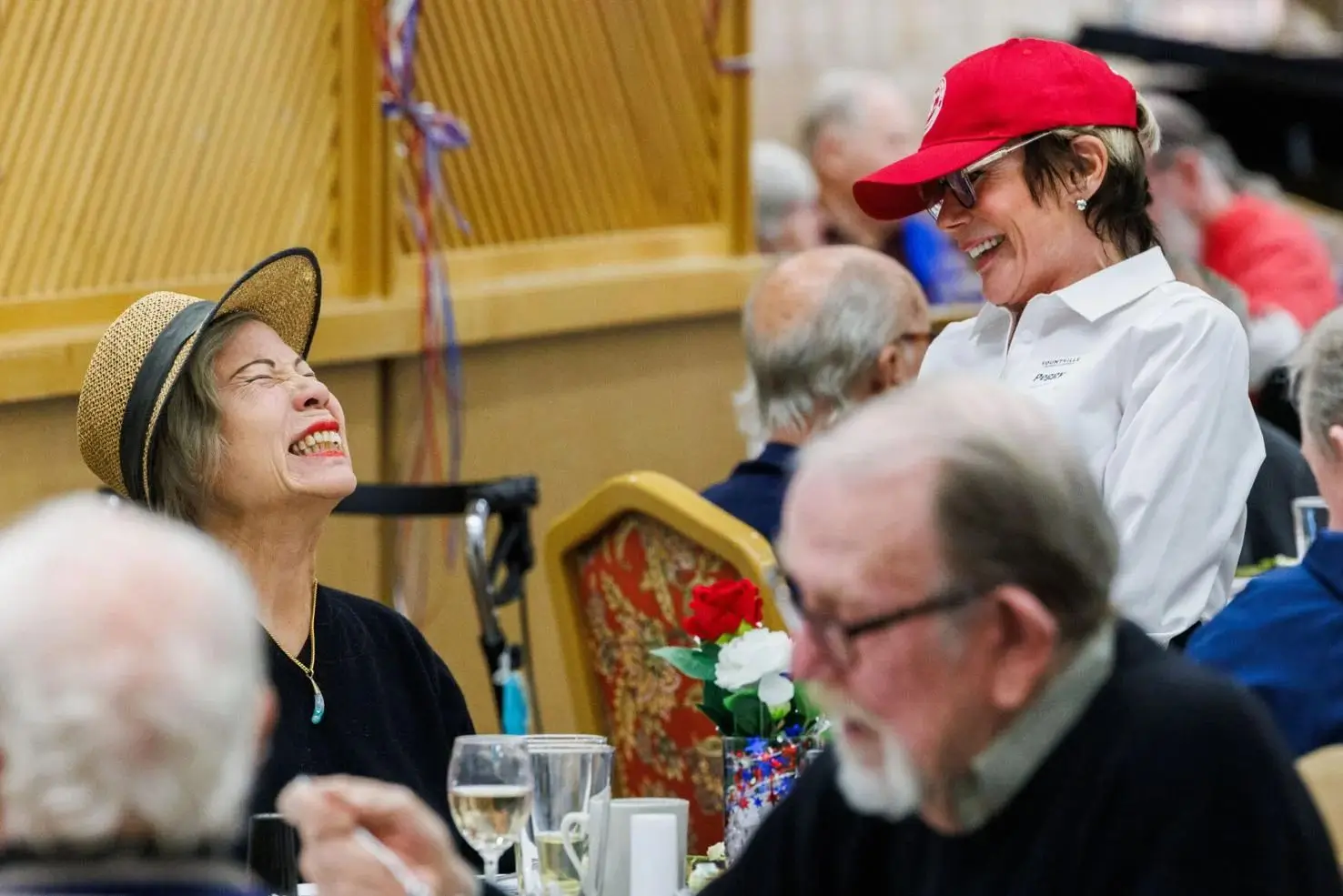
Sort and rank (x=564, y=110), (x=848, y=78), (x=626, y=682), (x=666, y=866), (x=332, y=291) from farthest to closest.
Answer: (x=848, y=78) < (x=564, y=110) < (x=332, y=291) < (x=626, y=682) < (x=666, y=866)

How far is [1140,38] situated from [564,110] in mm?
3710

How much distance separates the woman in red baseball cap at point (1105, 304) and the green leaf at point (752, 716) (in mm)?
714

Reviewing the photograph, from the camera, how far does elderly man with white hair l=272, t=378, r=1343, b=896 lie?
5.63ft

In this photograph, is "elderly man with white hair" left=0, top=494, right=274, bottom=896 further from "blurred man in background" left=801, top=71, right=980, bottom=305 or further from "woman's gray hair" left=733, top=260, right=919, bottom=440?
"blurred man in background" left=801, top=71, right=980, bottom=305

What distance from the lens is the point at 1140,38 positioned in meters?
8.55

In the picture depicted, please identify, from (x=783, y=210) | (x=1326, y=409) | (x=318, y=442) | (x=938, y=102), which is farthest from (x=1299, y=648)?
(x=783, y=210)

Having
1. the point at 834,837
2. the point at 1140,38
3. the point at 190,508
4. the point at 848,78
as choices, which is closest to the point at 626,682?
the point at 190,508

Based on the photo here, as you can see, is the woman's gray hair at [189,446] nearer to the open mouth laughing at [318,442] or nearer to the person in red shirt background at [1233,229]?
the open mouth laughing at [318,442]

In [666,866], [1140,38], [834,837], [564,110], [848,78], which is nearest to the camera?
[834,837]

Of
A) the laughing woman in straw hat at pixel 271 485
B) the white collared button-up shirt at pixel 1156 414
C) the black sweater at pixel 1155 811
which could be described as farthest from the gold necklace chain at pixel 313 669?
the black sweater at pixel 1155 811

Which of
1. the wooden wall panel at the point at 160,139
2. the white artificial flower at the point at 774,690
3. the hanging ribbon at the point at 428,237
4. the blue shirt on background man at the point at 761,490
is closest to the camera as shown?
the white artificial flower at the point at 774,690

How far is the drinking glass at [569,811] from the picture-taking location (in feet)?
7.97

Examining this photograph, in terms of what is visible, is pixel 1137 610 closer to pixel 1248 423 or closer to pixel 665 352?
pixel 1248 423

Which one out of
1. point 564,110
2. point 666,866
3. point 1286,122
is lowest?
point 666,866
